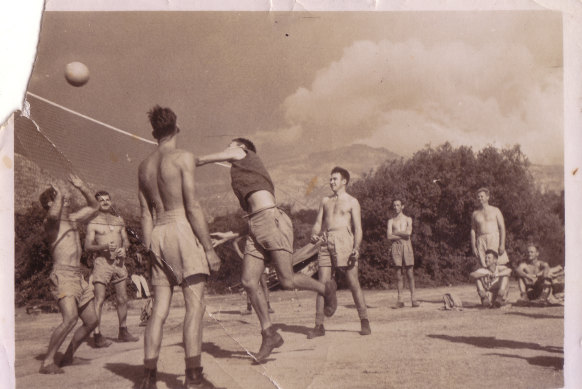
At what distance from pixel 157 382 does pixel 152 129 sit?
154cm

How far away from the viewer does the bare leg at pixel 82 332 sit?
4391mm

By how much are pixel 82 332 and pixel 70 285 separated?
298 millimetres

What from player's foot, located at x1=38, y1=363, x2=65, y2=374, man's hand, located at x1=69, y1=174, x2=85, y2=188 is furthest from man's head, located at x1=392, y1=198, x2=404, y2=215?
player's foot, located at x1=38, y1=363, x2=65, y2=374

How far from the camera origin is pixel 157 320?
169 inches

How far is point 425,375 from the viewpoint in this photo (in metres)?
4.69

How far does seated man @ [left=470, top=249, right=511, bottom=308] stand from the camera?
194 inches

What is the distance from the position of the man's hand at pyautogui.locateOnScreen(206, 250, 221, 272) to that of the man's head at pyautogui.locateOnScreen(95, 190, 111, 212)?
67cm

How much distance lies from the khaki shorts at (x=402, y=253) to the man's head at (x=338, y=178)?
1.73 feet

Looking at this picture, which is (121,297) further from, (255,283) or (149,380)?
(255,283)

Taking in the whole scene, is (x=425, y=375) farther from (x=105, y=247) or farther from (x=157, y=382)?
(x=105, y=247)

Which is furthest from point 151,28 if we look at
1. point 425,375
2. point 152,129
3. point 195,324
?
point 425,375

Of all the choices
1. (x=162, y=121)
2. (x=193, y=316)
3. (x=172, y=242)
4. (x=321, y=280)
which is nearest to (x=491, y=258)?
(x=321, y=280)

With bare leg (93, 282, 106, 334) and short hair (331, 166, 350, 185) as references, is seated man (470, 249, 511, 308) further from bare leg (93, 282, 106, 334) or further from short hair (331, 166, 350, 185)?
bare leg (93, 282, 106, 334)

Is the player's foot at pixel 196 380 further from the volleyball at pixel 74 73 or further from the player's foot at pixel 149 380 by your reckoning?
the volleyball at pixel 74 73
